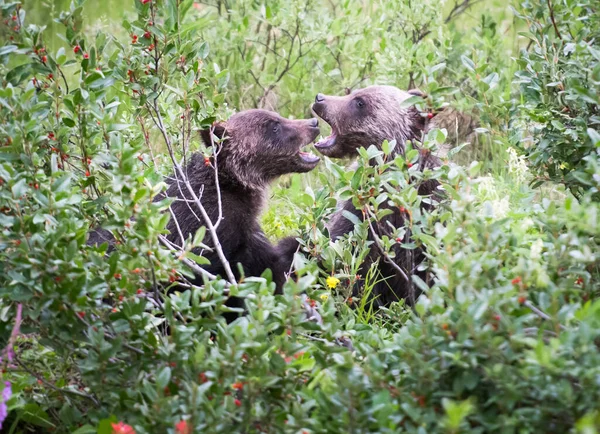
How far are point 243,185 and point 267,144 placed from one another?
17.3 inches

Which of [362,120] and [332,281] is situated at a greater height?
[362,120]

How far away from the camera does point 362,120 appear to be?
6480mm

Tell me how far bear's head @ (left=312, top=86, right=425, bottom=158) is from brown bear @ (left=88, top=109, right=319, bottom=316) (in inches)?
7.1

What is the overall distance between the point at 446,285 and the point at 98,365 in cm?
128

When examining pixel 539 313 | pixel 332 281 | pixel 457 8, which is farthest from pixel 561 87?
pixel 457 8

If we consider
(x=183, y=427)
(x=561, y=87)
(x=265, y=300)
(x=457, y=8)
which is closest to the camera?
(x=183, y=427)

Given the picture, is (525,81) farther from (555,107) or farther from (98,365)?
(98,365)

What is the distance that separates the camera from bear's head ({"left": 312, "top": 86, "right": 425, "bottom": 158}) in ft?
21.1

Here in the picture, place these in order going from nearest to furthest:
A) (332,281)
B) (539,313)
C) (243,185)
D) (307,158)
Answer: (539,313)
(332,281)
(243,185)
(307,158)

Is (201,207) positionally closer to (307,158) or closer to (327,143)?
(307,158)

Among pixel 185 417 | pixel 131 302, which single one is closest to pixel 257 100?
pixel 131 302

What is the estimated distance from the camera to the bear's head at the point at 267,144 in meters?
6.19

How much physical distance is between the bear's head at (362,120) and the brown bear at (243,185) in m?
0.18

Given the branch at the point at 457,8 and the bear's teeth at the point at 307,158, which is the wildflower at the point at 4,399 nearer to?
the bear's teeth at the point at 307,158
